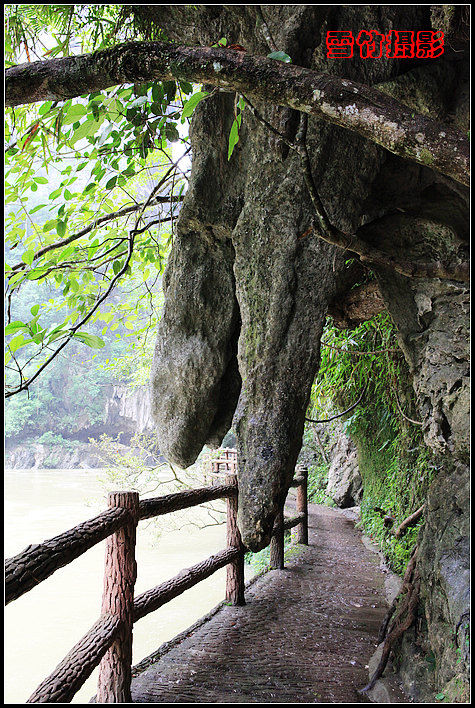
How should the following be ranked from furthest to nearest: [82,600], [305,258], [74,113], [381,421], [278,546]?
[82,600] → [381,421] → [278,546] → [305,258] → [74,113]

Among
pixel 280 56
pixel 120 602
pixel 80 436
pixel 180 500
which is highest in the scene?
pixel 280 56

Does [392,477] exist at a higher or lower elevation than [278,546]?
higher

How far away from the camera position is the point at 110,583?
8.09ft

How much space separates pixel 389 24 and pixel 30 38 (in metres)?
2.06

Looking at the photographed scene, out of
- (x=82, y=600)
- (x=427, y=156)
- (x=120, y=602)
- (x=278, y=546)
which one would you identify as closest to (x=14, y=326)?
(x=427, y=156)

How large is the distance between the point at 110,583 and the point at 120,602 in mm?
100

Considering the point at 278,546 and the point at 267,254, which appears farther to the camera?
the point at 278,546

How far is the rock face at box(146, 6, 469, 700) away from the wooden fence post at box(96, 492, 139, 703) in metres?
0.60

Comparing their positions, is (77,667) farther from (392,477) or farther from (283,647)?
(392,477)

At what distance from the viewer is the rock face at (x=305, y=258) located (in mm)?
2457

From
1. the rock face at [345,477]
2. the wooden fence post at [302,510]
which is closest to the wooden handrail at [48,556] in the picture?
A: the wooden fence post at [302,510]

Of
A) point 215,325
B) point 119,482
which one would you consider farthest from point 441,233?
point 119,482

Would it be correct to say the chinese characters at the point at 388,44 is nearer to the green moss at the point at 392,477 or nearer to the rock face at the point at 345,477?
the green moss at the point at 392,477

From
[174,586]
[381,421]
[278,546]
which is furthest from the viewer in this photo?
[381,421]
